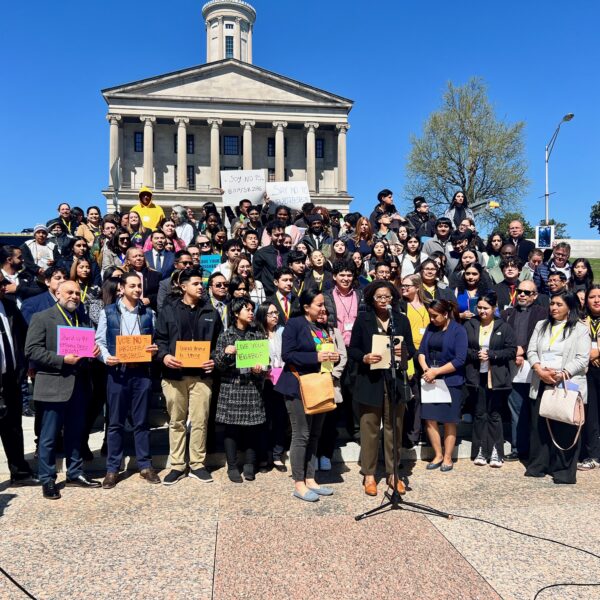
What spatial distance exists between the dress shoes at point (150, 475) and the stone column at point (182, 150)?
54313 millimetres

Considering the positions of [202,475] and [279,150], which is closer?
[202,475]

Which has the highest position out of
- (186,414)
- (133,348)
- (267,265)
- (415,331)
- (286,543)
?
(267,265)

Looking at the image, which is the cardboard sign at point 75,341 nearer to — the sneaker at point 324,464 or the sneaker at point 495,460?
the sneaker at point 324,464

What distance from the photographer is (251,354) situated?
233 inches

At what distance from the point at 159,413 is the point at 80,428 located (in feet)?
6.18

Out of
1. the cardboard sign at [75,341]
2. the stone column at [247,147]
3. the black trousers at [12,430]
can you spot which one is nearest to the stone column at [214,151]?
the stone column at [247,147]

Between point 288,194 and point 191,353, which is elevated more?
point 288,194

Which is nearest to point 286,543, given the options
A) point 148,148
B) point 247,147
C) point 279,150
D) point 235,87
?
point 247,147

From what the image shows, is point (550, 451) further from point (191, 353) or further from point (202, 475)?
point (191, 353)

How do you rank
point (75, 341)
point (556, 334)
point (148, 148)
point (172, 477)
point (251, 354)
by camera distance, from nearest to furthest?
point (75, 341) → point (251, 354) → point (172, 477) → point (556, 334) → point (148, 148)

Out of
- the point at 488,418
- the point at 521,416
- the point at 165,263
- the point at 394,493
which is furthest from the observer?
the point at 165,263

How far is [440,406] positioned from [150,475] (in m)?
3.60

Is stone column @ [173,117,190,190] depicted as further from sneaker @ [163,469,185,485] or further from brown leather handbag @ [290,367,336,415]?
brown leather handbag @ [290,367,336,415]

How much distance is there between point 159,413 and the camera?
7738 millimetres
